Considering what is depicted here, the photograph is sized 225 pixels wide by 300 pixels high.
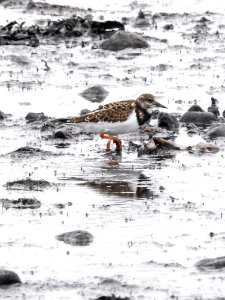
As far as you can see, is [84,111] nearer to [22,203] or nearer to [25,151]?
[25,151]

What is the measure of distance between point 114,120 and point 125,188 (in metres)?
2.69

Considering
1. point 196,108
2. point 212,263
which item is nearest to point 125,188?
point 212,263

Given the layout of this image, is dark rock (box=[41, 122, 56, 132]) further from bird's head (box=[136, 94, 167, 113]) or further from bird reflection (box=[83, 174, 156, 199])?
bird reflection (box=[83, 174, 156, 199])

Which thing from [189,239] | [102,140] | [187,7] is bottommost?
[187,7]

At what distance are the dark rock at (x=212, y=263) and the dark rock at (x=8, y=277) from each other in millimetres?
1877

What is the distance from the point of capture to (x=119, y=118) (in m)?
16.7

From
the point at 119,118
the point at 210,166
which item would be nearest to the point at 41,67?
the point at 119,118

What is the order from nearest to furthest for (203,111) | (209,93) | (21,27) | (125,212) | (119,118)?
1. (125,212)
2. (119,118)
3. (203,111)
4. (209,93)
5. (21,27)

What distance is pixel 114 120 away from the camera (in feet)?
54.7

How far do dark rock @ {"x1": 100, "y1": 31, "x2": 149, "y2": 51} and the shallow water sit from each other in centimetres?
97

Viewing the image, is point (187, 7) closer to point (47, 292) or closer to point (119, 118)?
point (119, 118)

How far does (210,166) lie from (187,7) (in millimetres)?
18494

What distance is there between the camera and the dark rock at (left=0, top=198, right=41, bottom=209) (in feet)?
42.5

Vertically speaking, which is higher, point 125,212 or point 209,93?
point 125,212
